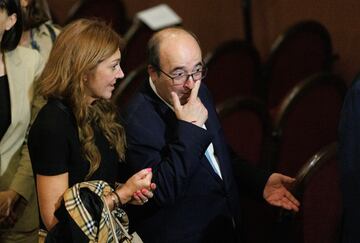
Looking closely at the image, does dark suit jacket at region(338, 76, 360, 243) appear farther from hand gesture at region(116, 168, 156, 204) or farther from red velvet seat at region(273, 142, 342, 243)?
hand gesture at region(116, 168, 156, 204)

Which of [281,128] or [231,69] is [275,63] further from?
[281,128]

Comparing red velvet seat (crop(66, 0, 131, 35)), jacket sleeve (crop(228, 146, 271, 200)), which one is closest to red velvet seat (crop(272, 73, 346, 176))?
jacket sleeve (crop(228, 146, 271, 200))

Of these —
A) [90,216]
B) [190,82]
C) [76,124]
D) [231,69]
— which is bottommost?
[231,69]

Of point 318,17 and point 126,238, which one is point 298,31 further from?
point 126,238

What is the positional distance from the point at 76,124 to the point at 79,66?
0.52ft

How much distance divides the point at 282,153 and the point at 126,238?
1.14 metres

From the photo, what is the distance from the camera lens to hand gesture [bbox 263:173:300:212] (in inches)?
75.8

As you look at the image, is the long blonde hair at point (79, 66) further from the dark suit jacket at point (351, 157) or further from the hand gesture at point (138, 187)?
the dark suit jacket at point (351, 157)

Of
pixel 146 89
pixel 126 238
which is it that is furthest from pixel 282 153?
pixel 126 238

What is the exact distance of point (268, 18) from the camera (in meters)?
3.89

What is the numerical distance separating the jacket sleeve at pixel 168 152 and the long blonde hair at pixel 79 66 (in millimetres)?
145

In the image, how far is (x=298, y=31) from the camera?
3.32m

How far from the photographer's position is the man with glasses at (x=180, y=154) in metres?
1.77

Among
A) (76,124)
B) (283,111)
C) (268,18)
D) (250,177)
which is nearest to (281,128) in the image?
(283,111)
